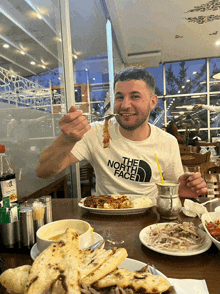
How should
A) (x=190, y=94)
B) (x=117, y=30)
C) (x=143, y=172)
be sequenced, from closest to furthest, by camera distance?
1. (x=143, y=172)
2. (x=117, y=30)
3. (x=190, y=94)

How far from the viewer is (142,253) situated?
2.64ft

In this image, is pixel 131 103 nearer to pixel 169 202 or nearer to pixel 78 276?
pixel 169 202

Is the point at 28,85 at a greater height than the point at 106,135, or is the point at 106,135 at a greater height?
the point at 28,85

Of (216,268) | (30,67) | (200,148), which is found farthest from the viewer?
(200,148)

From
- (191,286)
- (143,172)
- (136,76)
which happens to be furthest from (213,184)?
(191,286)

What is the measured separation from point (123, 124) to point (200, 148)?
15.0ft

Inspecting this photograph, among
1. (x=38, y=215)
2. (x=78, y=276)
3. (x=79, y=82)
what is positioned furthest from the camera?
(x=79, y=82)

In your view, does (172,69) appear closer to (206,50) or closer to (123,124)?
Answer: (206,50)

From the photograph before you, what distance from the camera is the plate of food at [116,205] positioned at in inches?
46.8

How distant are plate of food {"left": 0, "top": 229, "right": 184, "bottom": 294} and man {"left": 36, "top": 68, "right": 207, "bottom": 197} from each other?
→ 112 centimetres

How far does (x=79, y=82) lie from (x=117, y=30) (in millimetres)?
3352

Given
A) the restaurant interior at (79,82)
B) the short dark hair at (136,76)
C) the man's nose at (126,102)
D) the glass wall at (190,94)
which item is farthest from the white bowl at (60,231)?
the glass wall at (190,94)

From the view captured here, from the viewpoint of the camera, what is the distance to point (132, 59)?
25.4 feet

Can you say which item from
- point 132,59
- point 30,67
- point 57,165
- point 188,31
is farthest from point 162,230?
point 132,59
